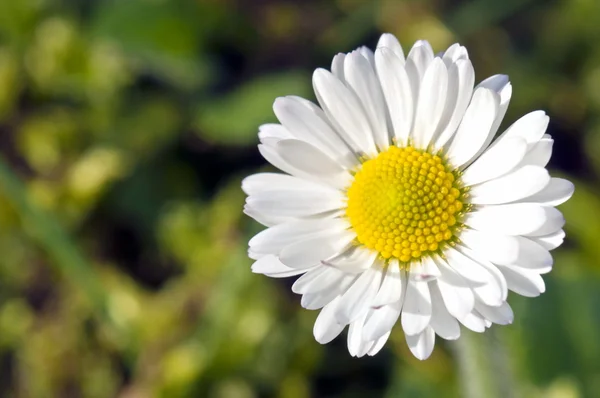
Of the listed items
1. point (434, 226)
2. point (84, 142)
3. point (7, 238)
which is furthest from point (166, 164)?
point (434, 226)

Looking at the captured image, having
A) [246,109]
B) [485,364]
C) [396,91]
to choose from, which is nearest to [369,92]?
[396,91]

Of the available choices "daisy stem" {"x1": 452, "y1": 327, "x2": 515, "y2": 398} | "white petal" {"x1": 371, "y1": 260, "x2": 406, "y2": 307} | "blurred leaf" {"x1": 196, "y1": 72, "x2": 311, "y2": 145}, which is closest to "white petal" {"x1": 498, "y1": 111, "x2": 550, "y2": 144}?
"white petal" {"x1": 371, "y1": 260, "x2": 406, "y2": 307}

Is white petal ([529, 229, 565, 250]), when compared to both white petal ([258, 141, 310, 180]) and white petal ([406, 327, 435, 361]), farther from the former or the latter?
white petal ([258, 141, 310, 180])

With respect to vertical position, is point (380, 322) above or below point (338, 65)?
below

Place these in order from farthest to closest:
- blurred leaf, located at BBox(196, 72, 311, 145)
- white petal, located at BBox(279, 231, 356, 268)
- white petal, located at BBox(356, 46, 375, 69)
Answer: blurred leaf, located at BBox(196, 72, 311, 145) < white petal, located at BBox(356, 46, 375, 69) < white petal, located at BBox(279, 231, 356, 268)

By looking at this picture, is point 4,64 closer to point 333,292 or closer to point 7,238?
point 7,238

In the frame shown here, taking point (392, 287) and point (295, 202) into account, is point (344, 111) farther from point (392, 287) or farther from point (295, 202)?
point (392, 287)

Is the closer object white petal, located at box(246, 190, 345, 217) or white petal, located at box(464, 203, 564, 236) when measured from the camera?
white petal, located at box(464, 203, 564, 236)
